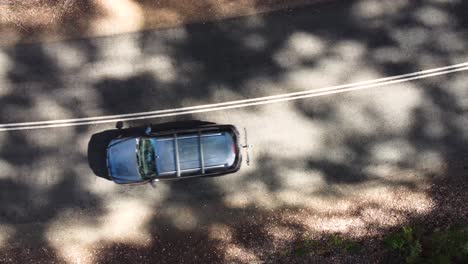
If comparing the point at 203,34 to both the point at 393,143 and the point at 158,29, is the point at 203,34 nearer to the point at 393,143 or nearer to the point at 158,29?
the point at 158,29

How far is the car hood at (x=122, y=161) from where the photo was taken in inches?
466

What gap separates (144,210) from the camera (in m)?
12.6

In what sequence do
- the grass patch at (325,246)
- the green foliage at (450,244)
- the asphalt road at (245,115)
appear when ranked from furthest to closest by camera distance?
the asphalt road at (245,115)
the grass patch at (325,246)
the green foliage at (450,244)

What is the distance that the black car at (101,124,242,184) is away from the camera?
11602mm

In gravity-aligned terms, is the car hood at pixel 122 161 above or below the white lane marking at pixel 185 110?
below

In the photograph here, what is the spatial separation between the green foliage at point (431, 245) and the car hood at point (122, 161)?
8519mm

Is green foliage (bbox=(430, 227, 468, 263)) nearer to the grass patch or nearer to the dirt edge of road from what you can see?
the grass patch

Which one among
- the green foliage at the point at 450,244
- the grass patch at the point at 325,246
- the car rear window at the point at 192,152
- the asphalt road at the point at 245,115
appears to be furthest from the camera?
the asphalt road at the point at 245,115

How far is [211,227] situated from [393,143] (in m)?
6.72

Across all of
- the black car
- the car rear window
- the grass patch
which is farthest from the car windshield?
the grass patch

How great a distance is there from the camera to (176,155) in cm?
1157

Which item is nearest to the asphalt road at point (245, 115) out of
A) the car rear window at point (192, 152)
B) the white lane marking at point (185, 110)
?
the white lane marking at point (185, 110)

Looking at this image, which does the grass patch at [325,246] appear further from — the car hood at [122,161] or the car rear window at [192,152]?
the car hood at [122,161]

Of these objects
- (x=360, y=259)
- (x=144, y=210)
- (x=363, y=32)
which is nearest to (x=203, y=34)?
(x=363, y=32)
